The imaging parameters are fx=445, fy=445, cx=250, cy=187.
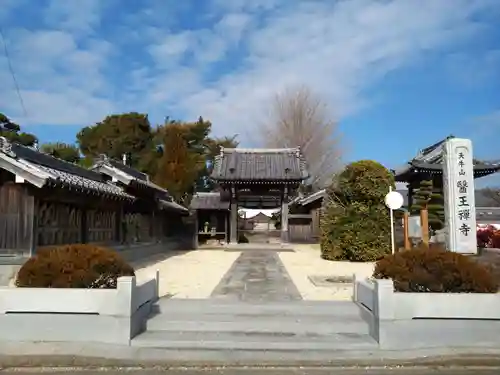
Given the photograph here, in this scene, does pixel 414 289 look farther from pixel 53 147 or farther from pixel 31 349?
pixel 53 147

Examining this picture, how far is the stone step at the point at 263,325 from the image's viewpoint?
641cm

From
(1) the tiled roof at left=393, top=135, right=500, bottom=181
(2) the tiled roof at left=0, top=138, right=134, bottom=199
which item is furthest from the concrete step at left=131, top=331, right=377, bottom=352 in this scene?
(1) the tiled roof at left=393, top=135, right=500, bottom=181

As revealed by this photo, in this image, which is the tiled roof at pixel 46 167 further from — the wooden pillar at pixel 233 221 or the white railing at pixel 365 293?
the wooden pillar at pixel 233 221

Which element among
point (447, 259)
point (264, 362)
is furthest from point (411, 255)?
point (264, 362)

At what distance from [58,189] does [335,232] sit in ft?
33.6

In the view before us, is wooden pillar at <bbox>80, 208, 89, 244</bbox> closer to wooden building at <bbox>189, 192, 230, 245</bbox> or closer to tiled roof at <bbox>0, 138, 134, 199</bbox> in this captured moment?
tiled roof at <bbox>0, 138, 134, 199</bbox>

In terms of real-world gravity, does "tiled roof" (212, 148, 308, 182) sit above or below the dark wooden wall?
above

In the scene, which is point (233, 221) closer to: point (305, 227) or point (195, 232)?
point (195, 232)

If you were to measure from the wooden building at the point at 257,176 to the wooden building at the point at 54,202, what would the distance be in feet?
35.0

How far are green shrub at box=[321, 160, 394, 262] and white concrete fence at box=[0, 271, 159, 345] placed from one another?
479 inches

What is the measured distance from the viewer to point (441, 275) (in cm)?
626

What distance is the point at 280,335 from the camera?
247 inches

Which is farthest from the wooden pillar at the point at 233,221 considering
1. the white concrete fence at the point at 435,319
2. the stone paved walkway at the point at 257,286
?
the white concrete fence at the point at 435,319

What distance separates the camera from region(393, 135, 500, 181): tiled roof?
21359mm
